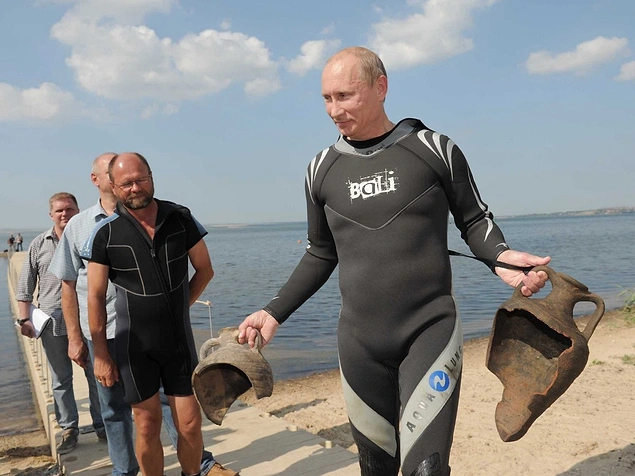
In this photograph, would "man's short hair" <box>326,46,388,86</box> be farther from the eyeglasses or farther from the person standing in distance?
the person standing in distance

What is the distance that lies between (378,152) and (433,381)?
102cm

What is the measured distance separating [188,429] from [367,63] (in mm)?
2444

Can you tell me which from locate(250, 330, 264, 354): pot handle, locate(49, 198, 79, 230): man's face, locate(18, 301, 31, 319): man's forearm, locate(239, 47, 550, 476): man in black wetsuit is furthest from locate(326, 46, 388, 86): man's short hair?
locate(18, 301, 31, 319): man's forearm

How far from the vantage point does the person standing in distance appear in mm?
5156

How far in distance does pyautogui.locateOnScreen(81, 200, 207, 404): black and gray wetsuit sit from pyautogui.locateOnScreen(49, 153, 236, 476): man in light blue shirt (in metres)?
A: 0.37

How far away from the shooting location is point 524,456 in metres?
5.06

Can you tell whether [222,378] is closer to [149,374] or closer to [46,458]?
[149,374]

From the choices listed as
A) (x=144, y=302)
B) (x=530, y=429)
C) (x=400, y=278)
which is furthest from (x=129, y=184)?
(x=530, y=429)

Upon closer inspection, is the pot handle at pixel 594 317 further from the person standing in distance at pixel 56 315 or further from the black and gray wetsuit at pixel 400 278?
the person standing in distance at pixel 56 315

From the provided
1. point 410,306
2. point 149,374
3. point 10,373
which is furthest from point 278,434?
point 10,373

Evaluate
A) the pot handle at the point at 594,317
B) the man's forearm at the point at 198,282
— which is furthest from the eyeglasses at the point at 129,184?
the pot handle at the point at 594,317

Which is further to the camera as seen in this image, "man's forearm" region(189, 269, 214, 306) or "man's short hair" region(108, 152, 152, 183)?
"man's forearm" region(189, 269, 214, 306)

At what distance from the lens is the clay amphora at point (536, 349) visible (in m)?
2.08

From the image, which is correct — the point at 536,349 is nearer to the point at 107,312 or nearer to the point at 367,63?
the point at 367,63
